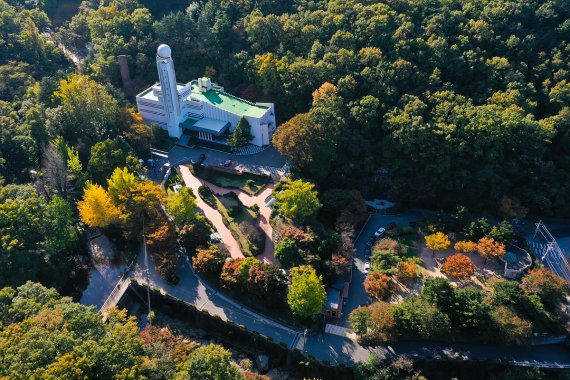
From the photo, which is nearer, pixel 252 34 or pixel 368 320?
pixel 368 320

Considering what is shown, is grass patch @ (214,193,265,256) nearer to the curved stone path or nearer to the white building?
the curved stone path

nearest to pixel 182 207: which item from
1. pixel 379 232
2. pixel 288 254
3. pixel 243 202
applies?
pixel 243 202

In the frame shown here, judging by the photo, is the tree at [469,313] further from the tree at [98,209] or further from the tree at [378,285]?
the tree at [98,209]

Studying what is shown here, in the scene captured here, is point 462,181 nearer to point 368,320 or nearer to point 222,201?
point 368,320

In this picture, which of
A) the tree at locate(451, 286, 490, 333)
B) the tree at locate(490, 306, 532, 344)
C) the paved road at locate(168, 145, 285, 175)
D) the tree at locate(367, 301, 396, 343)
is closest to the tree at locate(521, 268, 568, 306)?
the tree at locate(490, 306, 532, 344)

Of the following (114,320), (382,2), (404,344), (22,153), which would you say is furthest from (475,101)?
(22,153)

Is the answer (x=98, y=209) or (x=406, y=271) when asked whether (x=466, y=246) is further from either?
(x=98, y=209)
